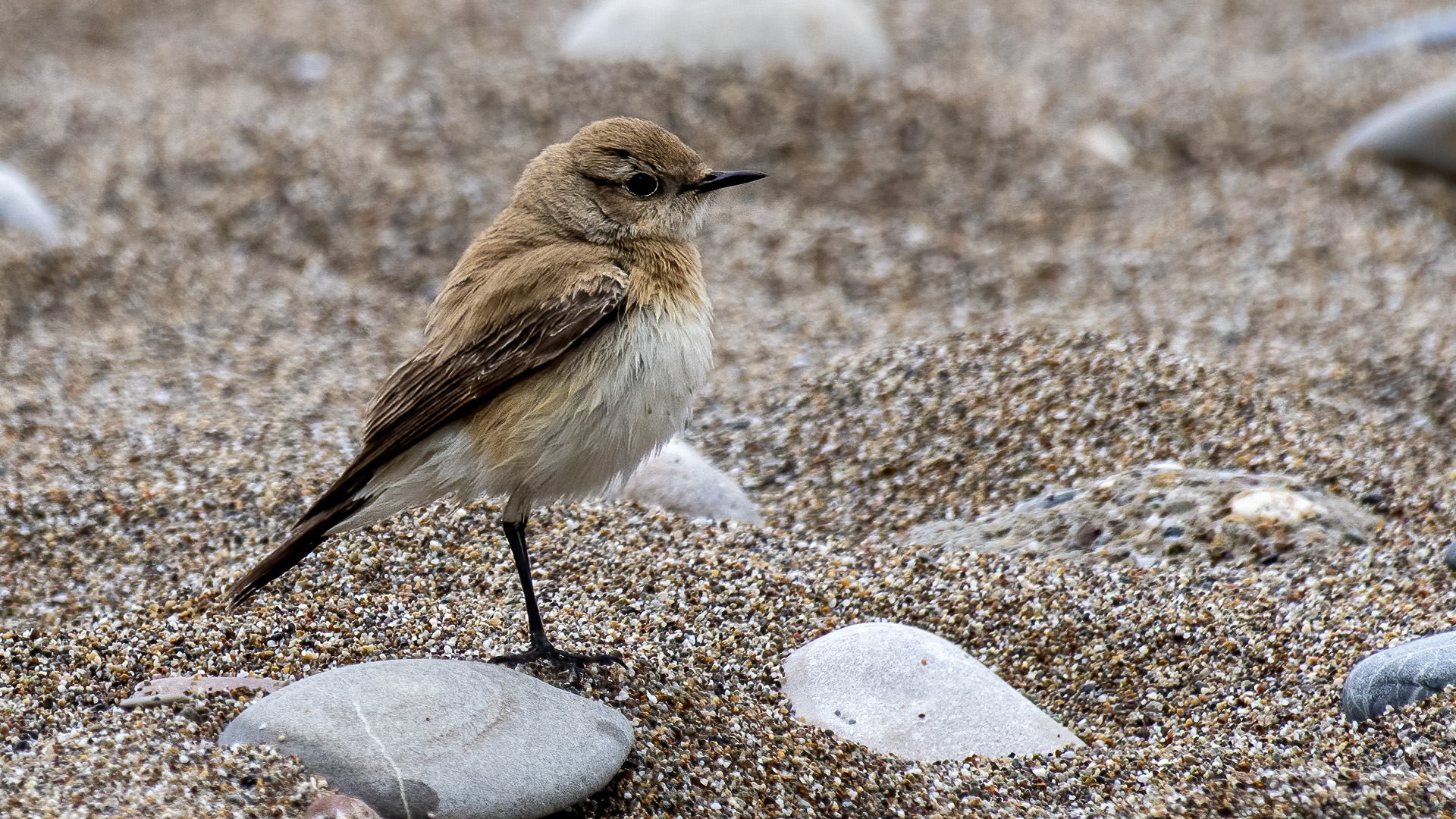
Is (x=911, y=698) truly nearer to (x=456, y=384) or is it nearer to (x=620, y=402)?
(x=620, y=402)

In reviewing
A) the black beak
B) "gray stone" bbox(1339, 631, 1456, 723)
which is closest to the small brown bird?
the black beak

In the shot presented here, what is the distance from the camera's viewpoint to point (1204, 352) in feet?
19.6

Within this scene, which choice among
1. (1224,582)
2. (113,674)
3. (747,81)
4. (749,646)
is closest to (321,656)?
(113,674)

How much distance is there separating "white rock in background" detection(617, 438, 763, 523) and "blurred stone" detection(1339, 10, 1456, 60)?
6.35m

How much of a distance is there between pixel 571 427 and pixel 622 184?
0.70m

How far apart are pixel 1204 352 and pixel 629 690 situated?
10.7 feet

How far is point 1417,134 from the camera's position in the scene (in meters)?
7.60

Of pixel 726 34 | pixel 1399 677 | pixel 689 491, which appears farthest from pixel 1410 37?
pixel 1399 677

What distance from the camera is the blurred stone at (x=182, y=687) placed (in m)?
3.38

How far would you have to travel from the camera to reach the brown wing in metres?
3.51

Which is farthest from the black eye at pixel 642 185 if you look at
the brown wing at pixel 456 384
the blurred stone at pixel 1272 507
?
the blurred stone at pixel 1272 507

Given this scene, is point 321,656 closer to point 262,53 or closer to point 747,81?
point 747,81

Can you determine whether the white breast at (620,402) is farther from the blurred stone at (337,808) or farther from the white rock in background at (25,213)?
the white rock in background at (25,213)

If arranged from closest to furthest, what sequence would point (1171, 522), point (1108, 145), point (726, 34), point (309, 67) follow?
point (1171, 522) → point (1108, 145) → point (726, 34) → point (309, 67)
